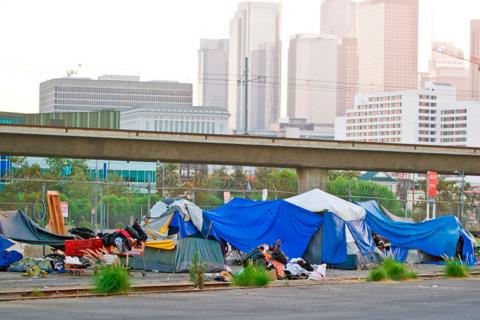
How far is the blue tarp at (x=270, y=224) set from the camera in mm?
35250

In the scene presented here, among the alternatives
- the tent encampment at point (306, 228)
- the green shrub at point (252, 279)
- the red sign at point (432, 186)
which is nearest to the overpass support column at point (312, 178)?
the red sign at point (432, 186)

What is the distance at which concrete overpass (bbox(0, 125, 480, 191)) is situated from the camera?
62.6 metres

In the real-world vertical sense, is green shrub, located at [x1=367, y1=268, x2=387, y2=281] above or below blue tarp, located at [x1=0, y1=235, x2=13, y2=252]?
below

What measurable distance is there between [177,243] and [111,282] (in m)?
8.15

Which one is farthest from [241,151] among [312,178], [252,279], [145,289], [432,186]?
[145,289]

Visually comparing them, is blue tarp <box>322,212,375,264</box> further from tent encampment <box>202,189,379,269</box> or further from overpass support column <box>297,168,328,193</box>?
overpass support column <box>297,168,328,193</box>

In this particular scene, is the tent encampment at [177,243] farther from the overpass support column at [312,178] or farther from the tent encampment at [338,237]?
the overpass support column at [312,178]

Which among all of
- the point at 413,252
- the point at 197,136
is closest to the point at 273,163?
the point at 197,136

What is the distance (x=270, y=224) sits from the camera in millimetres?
36031

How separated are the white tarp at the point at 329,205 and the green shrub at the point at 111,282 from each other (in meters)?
12.9

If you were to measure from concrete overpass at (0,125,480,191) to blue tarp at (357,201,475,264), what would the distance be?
89.1 ft

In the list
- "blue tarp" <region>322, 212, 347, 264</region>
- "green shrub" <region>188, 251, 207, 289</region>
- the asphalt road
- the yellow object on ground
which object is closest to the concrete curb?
"green shrub" <region>188, 251, 207, 289</region>

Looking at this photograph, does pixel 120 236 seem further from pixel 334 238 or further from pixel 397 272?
pixel 334 238

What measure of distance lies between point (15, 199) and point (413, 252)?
4202 cm
